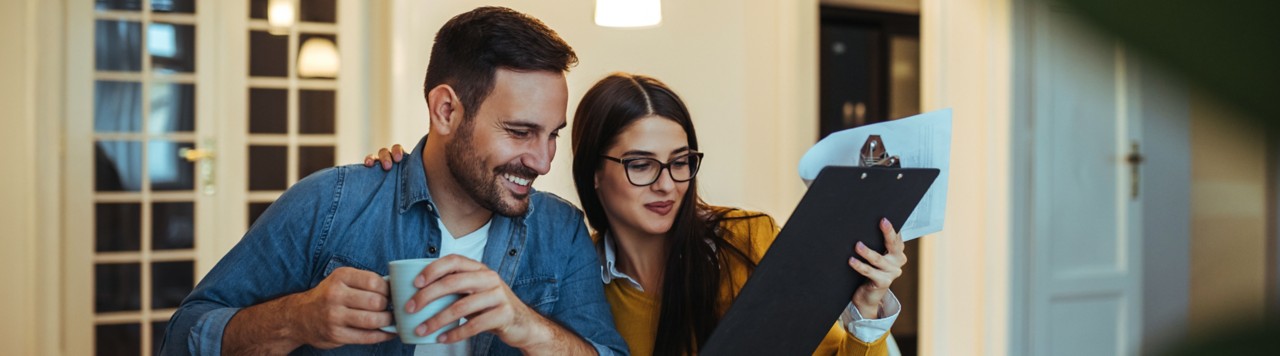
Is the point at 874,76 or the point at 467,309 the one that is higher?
the point at 874,76

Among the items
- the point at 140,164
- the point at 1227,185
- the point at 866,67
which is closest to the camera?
the point at 1227,185

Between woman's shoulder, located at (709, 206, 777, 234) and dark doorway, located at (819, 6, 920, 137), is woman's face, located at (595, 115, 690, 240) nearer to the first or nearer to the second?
woman's shoulder, located at (709, 206, 777, 234)

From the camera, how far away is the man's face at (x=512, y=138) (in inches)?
51.6

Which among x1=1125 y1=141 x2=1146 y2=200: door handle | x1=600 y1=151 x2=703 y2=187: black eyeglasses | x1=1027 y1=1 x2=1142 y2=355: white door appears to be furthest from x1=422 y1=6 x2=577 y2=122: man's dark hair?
x1=1125 y1=141 x2=1146 y2=200: door handle

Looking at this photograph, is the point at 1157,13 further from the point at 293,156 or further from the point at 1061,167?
the point at 293,156

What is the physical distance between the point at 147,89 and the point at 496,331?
320cm

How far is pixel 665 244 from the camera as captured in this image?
1.57 meters

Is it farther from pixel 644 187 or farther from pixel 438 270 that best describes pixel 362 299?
pixel 644 187

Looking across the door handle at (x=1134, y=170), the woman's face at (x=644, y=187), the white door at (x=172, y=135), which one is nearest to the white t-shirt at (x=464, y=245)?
the woman's face at (x=644, y=187)

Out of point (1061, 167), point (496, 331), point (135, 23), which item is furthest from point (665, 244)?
point (135, 23)

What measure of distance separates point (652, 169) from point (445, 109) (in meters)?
0.33

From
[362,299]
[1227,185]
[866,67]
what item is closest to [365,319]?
[362,299]

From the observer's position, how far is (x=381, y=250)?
1359 millimetres

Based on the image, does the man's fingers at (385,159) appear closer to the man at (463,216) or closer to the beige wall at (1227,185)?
the man at (463,216)
